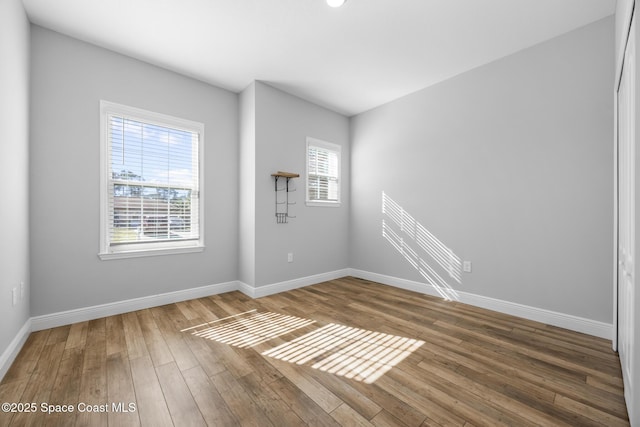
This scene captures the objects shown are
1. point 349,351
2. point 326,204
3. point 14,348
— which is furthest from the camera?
point 326,204

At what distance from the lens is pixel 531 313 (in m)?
2.82

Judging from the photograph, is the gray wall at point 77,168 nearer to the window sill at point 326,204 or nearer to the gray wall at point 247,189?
the gray wall at point 247,189

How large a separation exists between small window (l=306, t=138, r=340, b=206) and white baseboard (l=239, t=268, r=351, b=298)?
115 cm

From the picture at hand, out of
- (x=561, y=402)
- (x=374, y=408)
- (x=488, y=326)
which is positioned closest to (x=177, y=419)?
(x=374, y=408)

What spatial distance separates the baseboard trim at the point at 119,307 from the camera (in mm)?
2562

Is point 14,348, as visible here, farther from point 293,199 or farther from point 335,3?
point 335,3

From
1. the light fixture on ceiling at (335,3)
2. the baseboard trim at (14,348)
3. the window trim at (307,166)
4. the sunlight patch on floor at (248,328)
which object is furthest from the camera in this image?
the window trim at (307,166)

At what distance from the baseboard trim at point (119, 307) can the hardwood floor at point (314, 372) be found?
0.09m

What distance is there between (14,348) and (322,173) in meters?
3.77

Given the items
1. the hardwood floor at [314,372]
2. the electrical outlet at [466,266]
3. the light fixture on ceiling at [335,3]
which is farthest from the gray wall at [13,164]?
the electrical outlet at [466,266]

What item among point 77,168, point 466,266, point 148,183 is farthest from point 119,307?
point 466,266

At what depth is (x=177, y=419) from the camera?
146 centimetres

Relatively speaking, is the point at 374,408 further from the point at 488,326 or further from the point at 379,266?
the point at 379,266

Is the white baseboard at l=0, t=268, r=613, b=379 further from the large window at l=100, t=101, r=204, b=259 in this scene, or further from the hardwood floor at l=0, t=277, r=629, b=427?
the large window at l=100, t=101, r=204, b=259
